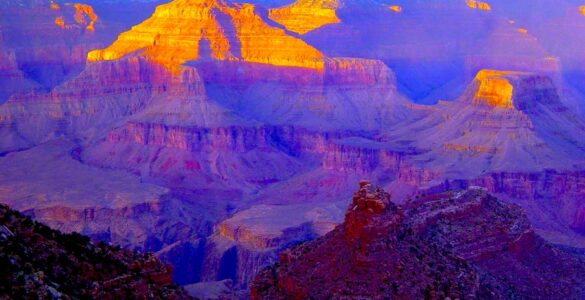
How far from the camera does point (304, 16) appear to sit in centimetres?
13700

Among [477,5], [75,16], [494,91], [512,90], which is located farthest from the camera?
[477,5]

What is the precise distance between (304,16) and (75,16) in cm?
3522

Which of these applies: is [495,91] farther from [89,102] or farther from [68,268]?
[68,268]

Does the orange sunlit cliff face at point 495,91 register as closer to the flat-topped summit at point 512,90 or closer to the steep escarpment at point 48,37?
the flat-topped summit at point 512,90

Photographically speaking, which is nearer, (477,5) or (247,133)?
(247,133)

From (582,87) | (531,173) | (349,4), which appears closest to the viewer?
(531,173)

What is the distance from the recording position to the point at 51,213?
246ft

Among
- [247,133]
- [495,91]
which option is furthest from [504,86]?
[247,133]

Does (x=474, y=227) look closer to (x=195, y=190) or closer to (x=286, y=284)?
(x=286, y=284)

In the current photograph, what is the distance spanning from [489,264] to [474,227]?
1.62 meters

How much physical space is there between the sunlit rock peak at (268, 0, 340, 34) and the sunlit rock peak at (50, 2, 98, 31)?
28980 mm

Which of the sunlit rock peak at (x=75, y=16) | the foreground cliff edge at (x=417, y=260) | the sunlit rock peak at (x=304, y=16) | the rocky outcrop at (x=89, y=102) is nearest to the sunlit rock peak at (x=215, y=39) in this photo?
the rocky outcrop at (x=89, y=102)

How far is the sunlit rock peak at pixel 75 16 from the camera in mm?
147500

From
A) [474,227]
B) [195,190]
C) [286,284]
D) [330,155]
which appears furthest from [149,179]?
[286,284]
